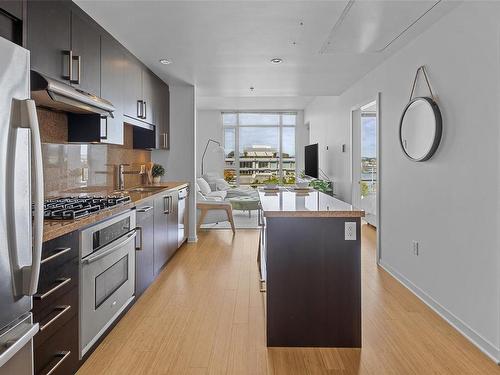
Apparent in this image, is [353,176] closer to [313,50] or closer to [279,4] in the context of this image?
[313,50]

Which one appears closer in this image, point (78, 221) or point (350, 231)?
point (78, 221)

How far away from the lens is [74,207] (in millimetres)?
2281

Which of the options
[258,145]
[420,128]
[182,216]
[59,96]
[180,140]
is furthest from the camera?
[258,145]

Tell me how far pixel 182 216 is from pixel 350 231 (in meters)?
3.03

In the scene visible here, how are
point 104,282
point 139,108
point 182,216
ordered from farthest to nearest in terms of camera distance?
point 182,216 → point 139,108 → point 104,282

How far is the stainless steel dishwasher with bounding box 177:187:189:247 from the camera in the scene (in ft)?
16.0

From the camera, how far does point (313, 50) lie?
3.76 meters

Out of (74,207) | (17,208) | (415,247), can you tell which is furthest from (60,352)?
(415,247)

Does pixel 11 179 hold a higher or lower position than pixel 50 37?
lower

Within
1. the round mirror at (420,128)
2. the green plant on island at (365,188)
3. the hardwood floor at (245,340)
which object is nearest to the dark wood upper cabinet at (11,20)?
the hardwood floor at (245,340)

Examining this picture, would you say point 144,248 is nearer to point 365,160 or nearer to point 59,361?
point 59,361

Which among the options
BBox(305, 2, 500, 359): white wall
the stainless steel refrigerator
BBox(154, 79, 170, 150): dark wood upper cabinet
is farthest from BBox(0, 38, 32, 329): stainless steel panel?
BBox(154, 79, 170, 150): dark wood upper cabinet

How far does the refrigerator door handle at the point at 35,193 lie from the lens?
134 cm

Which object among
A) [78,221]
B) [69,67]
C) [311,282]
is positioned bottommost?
[311,282]
